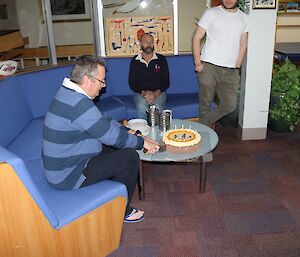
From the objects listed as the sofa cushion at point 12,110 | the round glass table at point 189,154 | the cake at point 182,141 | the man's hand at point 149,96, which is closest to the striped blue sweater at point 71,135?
the round glass table at point 189,154

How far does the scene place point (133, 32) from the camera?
4.59 metres

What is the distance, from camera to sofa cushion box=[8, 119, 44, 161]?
2746 millimetres

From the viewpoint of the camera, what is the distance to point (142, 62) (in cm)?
397

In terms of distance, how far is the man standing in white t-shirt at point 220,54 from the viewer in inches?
134

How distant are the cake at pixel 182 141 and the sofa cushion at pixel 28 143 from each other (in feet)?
3.31

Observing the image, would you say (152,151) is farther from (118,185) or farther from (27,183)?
(27,183)

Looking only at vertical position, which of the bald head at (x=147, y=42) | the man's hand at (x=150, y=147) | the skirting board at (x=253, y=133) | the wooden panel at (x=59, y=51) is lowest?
the skirting board at (x=253, y=133)

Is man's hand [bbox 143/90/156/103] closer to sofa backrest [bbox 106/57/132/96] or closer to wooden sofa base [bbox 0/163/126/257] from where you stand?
sofa backrest [bbox 106/57/132/96]

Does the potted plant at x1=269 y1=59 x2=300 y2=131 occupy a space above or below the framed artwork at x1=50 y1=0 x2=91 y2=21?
below

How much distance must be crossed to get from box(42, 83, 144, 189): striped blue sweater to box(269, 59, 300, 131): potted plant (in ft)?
8.25

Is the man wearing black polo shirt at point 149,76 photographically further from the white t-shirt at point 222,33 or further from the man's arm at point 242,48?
the man's arm at point 242,48

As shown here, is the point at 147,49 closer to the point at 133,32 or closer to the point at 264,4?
the point at 133,32

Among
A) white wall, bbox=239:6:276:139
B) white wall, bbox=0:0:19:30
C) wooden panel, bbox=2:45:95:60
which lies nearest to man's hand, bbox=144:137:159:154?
white wall, bbox=239:6:276:139

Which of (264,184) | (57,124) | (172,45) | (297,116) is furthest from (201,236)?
(172,45)
